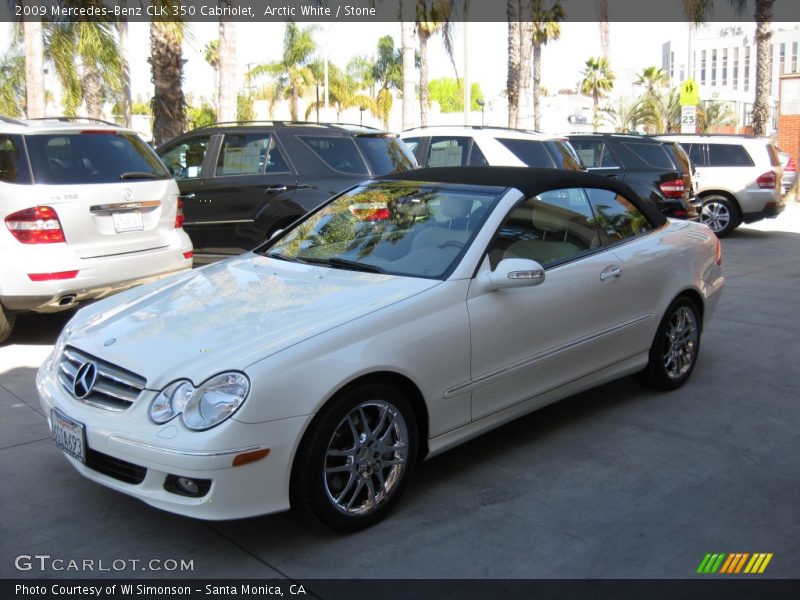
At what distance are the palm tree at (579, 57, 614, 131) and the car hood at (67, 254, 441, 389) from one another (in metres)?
53.0

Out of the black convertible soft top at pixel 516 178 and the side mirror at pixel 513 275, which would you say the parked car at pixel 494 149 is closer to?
the black convertible soft top at pixel 516 178

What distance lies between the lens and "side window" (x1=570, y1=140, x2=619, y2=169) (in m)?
14.2

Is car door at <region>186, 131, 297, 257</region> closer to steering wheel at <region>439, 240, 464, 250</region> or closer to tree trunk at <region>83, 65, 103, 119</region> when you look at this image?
steering wheel at <region>439, 240, 464, 250</region>

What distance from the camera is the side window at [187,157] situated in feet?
31.2

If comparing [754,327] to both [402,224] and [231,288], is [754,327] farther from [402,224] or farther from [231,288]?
[231,288]

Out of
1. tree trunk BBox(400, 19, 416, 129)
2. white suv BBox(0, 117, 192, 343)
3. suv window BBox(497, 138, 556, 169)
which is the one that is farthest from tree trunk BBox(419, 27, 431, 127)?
white suv BBox(0, 117, 192, 343)

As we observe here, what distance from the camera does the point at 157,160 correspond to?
7562 millimetres

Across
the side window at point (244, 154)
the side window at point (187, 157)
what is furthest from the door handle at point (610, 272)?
the side window at point (187, 157)

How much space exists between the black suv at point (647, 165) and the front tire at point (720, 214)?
1.74m

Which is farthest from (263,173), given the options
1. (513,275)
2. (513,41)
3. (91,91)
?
(91,91)

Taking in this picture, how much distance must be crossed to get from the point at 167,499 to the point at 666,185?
11581 millimetres

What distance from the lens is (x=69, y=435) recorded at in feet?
12.2

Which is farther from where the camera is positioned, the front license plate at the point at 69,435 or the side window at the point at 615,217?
the side window at the point at 615,217

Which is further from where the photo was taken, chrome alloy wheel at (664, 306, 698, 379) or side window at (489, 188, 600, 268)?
chrome alloy wheel at (664, 306, 698, 379)
